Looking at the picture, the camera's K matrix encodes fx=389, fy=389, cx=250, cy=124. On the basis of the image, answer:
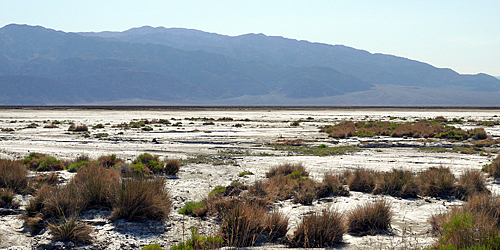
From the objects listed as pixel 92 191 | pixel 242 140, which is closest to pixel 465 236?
pixel 92 191

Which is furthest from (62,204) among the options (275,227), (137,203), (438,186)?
(438,186)

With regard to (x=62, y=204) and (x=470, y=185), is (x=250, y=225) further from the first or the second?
(x=470, y=185)

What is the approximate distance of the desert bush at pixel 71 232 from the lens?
6500mm

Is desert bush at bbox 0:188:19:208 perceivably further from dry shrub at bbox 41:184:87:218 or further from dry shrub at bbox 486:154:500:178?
dry shrub at bbox 486:154:500:178

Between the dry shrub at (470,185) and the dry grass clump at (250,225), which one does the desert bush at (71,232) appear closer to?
the dry grass clump at (250,225)

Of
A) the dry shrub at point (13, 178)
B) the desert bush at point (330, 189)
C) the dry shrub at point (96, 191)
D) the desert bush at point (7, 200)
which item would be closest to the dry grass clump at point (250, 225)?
the dry shrub at point (96, 191)

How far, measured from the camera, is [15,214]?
306 inches

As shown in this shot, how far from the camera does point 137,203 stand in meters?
7.51

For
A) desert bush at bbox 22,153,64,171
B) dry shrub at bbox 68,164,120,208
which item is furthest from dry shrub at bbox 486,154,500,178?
desert bush at bbox 22,153,64,171

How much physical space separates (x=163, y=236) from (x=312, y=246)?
267 centimetres

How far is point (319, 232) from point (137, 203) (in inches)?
137

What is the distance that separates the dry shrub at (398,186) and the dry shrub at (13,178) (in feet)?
29.1

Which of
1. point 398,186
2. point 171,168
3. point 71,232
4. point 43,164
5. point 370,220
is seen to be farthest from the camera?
point 171,168

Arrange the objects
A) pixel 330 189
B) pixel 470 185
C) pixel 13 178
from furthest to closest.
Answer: pixel 330 189 < pixel 470 185 < pixel 13 178
